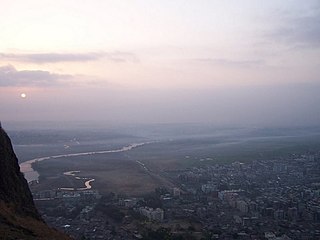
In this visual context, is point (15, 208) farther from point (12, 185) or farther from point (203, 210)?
point (203, 210)

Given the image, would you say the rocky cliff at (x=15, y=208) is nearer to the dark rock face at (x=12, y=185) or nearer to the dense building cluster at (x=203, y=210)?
the dark rock face at (x=12, y=185)

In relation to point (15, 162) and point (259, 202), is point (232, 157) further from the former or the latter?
point (15, 162)

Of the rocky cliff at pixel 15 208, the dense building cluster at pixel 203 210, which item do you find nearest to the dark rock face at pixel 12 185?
the rocky cliff at pixel 15 208

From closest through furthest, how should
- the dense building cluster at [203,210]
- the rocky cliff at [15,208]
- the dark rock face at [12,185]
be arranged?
A: the rocky cliff at [15,208], the dark rock face at [12,185], the dense building cluster at [203,210]

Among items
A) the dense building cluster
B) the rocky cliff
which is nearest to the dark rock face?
the rocky cliff

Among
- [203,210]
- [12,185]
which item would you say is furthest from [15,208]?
[203,210]

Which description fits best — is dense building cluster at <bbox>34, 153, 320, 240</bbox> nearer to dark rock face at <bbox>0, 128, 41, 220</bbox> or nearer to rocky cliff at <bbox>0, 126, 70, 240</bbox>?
dark rock face at <bbox>0, 128, 41, 220</bbox>

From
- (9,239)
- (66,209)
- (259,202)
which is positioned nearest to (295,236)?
(259,202)
